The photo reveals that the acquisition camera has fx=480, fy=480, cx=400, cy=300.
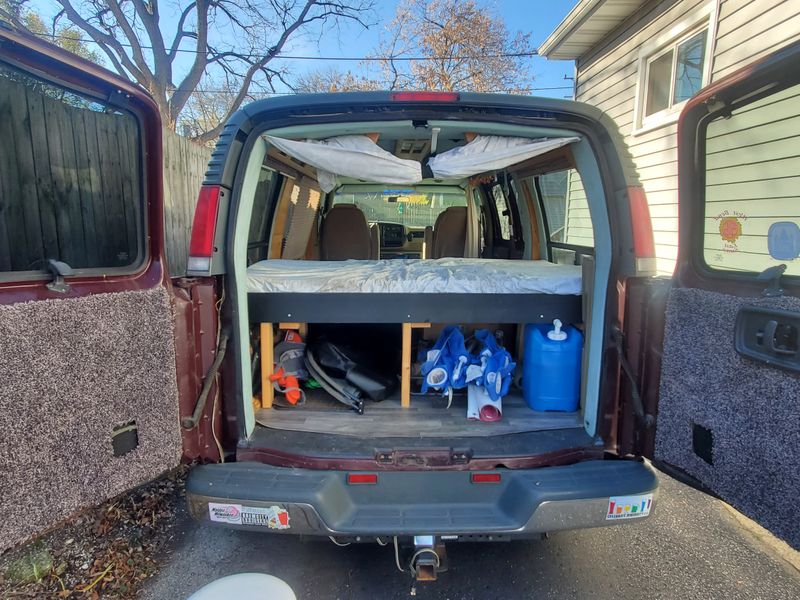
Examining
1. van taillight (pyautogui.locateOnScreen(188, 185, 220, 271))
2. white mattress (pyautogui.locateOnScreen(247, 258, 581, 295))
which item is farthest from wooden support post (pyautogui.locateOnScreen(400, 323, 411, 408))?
van taillight (pyautogui.locateOnScreen(188, 185, 220, 271))

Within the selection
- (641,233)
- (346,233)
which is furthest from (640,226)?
(346,233)

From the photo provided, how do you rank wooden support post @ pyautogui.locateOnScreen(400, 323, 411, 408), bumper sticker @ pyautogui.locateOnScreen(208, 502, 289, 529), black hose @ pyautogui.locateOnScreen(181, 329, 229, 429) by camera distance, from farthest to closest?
wooden support post @ pyautogui.locateOnScreen(400, 323, 411, 408) → black hose @ pyautogui.locateOnScreen(181, 329, 229, 429) → bumper sticker @ pyautogui.locateOnScreen(208, 502, 289, 529)

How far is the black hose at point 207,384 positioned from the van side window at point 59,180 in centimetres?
91

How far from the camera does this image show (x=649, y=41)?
21.3 feet

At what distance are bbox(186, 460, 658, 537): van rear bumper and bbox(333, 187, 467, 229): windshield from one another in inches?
146

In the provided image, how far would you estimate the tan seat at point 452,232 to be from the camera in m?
4.98

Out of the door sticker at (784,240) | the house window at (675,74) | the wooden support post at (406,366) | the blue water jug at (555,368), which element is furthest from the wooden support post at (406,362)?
the house window at (675,74)

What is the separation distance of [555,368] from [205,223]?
187 cm

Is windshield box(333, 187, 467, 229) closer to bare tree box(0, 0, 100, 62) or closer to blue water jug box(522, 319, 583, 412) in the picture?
blue water jug box(522, 319, 583, 412)

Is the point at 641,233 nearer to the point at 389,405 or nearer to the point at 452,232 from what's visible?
the point at 389,405

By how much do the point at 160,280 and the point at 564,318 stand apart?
1.97m

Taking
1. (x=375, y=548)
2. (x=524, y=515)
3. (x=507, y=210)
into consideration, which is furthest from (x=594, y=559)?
(x=507, y=210)

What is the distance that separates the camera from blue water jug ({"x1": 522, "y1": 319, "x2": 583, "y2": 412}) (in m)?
2.56

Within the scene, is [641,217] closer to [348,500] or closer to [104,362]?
[348,500]
